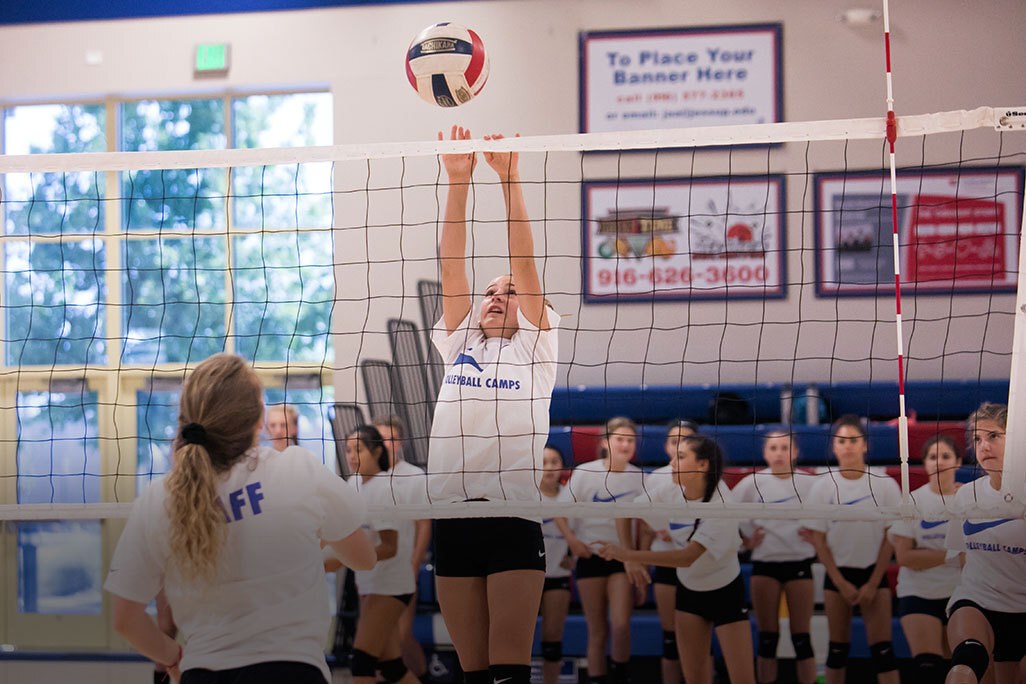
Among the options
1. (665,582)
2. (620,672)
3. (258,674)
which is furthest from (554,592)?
(258,674)

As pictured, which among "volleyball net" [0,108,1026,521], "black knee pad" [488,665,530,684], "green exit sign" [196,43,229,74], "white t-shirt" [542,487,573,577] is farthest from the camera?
"green exit sign" [196,43,229,74]

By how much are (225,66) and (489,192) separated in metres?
2.43

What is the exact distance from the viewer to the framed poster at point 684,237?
23.3ft

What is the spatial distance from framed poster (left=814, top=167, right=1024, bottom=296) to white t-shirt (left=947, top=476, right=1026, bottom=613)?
11.6 ft

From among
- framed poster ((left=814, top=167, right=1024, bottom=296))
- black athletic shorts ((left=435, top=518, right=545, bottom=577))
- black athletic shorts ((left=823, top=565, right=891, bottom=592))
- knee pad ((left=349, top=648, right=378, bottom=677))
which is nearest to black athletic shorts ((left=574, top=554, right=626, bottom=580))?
black athletic shorts ((left=823, top=565, right=891, bottom=592))

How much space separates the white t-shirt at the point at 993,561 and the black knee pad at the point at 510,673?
1.82m

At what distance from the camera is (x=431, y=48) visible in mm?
3631

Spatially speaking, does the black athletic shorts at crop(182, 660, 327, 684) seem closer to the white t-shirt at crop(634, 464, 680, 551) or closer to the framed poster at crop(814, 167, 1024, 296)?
the white t-shirt at crop(634, 464, 680, 551)

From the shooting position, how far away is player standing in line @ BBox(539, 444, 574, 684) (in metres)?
5.33

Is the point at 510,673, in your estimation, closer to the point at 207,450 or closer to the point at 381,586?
the point at 207,450

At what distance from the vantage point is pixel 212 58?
7672mm

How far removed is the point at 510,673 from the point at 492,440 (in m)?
0.69

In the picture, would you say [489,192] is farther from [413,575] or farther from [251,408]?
[251,408]

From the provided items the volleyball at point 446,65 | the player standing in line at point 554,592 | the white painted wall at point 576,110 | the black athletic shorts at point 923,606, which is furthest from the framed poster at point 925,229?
the volleyball at point 446,65
